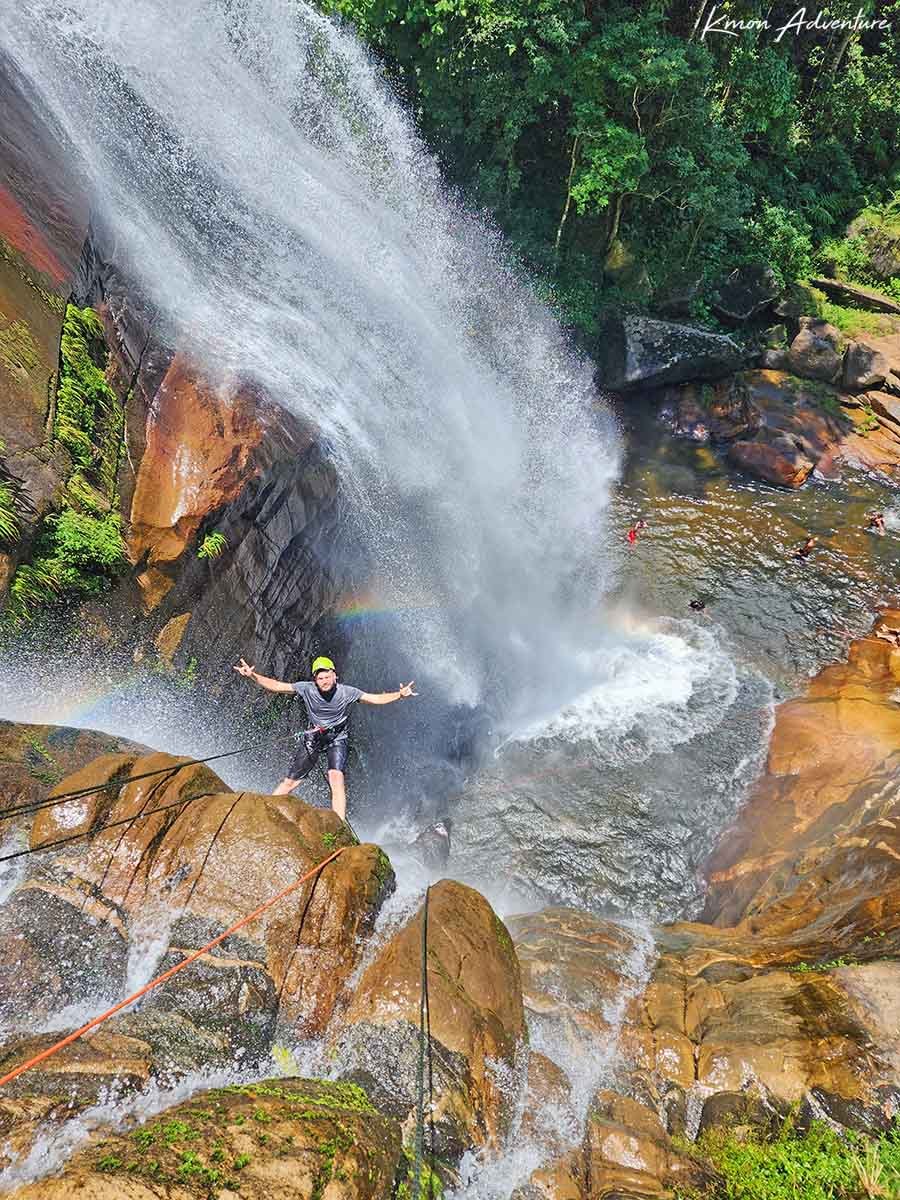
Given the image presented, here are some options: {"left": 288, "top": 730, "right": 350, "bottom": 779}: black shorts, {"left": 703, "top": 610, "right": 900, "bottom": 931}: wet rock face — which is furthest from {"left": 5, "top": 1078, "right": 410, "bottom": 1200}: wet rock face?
{"left": 703, "top": 610, "right": 900, "bottom": 931}: wet rock face

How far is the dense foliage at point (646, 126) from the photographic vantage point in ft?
47.1

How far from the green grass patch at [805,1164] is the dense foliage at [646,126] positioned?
17421mm

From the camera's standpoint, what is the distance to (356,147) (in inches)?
645

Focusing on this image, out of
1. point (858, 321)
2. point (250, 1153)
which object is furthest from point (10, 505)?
point (858, 321)

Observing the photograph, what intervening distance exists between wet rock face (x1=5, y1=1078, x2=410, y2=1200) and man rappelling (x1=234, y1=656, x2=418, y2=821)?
10.2 ft

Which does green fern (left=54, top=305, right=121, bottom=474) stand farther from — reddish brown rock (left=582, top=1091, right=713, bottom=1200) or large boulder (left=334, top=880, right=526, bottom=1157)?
reddish brown rock (left=582, top=1091, right=713, bottom=1200)

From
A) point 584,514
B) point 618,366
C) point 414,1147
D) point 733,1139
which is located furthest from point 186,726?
point 618,366

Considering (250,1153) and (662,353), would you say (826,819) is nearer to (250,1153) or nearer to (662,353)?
(250,1153)

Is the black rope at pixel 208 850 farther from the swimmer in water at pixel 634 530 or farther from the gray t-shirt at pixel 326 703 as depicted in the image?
the swimmer in water at pixel 634 530

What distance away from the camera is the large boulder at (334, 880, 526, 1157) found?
4078 millimetres

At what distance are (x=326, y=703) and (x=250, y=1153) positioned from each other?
160 inches

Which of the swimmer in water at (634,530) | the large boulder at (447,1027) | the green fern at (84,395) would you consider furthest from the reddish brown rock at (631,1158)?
the swimmer in water at (634,530)

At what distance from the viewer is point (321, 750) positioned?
22.9 ft

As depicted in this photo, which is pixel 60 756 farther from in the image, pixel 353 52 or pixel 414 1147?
pixel 353 52
